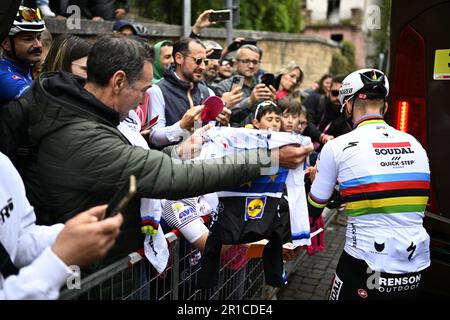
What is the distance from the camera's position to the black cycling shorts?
2.71 metres

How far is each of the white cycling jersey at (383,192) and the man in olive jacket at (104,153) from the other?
60cm

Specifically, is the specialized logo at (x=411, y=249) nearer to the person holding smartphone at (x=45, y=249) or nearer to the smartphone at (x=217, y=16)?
the person holding smartphone at (x=45, y=249)

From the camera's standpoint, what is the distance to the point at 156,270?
2.46 metres

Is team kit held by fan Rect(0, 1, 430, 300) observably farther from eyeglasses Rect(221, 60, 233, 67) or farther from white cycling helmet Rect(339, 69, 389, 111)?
eyeglasses Rect(221, 60, 233, 67)

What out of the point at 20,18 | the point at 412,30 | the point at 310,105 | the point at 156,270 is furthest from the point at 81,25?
the point at 156,270

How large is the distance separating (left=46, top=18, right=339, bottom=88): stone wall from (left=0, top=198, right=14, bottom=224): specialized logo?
4440mm

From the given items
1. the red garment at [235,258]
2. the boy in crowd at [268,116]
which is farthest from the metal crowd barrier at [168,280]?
the boy in crowd at [268,116]

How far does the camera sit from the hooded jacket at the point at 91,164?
79.4 inches

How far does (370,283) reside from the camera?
8.98 ft

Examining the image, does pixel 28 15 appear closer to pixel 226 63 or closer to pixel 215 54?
pixel 215 54

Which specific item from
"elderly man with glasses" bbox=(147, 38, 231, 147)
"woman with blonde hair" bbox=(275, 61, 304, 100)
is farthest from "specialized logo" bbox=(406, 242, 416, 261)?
"woman with blonde hair" bbox=(275, 61, 304, 100)

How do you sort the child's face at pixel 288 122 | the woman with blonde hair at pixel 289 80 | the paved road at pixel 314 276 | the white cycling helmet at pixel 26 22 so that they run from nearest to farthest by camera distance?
the white cycling helmet at pixel 26 22
the child's face at pixel 288 122
the paved road at pixel 314 276
the woman with blonde hair at pixel 289 80
